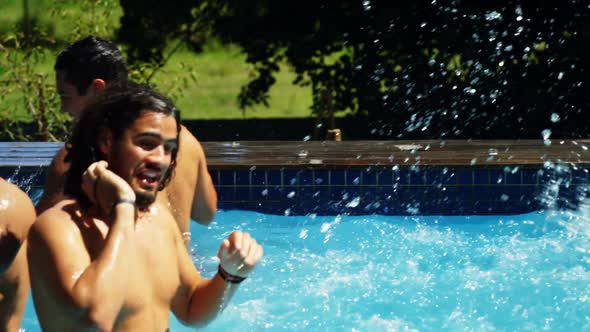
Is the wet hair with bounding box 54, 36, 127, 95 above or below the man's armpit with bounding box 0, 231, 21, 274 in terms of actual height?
above

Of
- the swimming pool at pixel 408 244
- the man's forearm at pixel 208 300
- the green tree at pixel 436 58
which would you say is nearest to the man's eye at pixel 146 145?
the man's forearm at pixel 208 300

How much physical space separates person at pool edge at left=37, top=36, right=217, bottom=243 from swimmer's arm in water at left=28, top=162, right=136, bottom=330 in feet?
2.33

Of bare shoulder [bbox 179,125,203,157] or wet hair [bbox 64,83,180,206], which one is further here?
bare shoulder [bbox 179,125,203,157]

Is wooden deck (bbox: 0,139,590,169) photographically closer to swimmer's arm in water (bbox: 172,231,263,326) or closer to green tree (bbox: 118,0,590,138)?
green tree (bbox: 118,0,590,138)

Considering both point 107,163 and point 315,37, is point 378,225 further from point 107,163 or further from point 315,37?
point 107,163

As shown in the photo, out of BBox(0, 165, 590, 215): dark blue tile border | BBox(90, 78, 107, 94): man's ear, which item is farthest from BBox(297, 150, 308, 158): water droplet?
BBox(90, 78, 107, 94): man's ear

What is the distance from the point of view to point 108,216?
2.66 meters

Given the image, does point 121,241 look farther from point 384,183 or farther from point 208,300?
point 384,183

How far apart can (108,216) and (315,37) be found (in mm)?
6476

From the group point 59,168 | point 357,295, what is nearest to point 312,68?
point 357,295

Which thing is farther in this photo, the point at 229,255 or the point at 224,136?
the point at 224,136

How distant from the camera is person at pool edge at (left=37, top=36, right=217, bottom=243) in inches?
146

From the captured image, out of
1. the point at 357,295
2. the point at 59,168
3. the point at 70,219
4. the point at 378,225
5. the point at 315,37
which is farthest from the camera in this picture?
the point at 315,37

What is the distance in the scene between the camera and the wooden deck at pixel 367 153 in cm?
638
